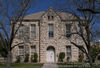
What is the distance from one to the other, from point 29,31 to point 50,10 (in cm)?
527

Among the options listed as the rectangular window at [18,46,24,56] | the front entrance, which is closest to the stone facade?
the front entrance

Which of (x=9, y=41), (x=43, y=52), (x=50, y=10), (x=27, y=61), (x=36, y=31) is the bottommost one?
(x=27, y=61)

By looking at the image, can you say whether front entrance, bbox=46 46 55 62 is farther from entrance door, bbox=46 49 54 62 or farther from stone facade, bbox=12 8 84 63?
stone facade, bbox=12 8 84 63

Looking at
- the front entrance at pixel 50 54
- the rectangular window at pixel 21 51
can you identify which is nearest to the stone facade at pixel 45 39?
the front entrance at pixel 50 54

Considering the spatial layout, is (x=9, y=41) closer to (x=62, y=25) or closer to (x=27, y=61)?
(x=27, y=61)

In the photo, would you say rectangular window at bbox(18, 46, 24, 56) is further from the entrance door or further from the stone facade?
the entrance door

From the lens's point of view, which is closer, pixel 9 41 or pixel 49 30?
pixel 9 41

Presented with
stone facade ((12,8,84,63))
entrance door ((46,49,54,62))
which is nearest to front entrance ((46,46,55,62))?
entrance door ((46,49,54,62))

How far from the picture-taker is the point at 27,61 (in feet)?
78.2

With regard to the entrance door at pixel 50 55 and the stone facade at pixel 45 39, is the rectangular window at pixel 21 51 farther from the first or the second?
the entrance door at pixel 50 55

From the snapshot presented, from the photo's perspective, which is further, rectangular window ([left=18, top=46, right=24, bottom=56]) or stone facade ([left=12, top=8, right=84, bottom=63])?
rectangular window ([left=18, top=46, right=24, bottom=56])

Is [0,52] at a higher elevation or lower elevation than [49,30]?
lower

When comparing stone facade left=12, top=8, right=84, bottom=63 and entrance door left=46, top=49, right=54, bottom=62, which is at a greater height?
stone facade left=12, top=8, right=84, bottom=63

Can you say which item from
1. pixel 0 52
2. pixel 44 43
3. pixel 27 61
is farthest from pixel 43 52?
pixel 0 52
